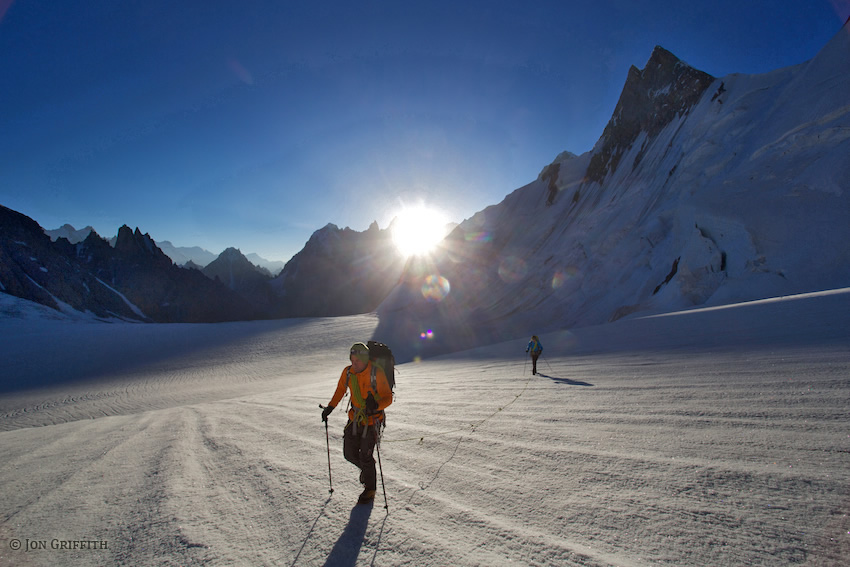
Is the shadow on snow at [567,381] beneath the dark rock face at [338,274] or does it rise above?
beneath

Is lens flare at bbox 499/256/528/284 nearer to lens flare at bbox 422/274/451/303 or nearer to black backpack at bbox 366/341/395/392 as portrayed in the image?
lens flare at bbox 422/274/451/303

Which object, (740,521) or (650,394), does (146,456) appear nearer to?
(740,521)

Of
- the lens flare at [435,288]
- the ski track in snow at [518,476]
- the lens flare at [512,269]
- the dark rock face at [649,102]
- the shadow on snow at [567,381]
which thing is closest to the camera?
the ski track in snow at [518,476]

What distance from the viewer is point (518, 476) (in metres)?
3.25

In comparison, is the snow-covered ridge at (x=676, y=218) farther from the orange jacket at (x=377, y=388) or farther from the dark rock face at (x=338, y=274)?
the dark rock face at (x=338, y=274)

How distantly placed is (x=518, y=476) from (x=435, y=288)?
4442 cm

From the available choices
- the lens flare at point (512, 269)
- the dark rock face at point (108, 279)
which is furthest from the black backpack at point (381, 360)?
the dark rock face at point (108, 279)

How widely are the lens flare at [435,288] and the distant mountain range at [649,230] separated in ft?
0.76

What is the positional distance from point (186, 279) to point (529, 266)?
80.0 m

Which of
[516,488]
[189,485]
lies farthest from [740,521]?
[189,485]

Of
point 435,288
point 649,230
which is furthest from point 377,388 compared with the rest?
point 435,288

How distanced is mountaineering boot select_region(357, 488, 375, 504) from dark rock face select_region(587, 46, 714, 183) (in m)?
34.8

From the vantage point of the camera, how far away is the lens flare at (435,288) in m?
45.5

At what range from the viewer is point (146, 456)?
16.2ft
